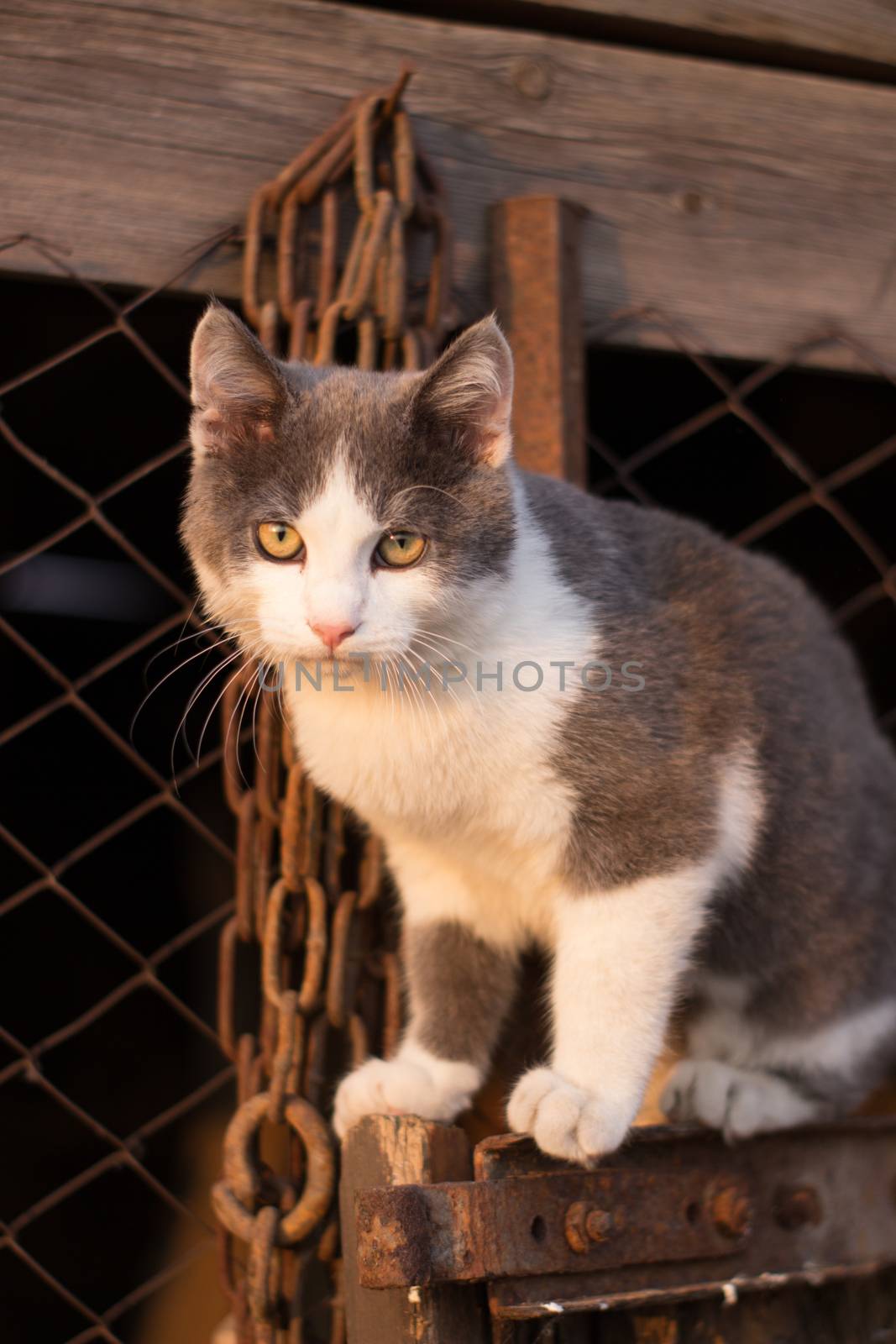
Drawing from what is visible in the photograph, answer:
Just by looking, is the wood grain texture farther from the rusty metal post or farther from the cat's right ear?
the cat's right ear

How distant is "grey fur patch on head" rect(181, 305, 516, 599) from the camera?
4.66ft

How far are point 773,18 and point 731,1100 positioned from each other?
1.69m

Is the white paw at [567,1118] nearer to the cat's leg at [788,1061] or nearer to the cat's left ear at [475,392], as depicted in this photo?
the cat's leg at [788,1061]

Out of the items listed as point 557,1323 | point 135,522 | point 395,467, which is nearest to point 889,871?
point 557,1323

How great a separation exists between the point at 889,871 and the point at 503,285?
1.05 metres

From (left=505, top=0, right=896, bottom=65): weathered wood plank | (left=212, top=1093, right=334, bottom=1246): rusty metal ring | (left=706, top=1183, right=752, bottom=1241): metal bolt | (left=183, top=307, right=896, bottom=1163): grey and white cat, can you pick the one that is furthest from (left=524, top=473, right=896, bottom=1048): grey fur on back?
(left=505, top=0, right=896, bottom=65): weathered wood plank

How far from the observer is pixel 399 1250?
1.19 meters

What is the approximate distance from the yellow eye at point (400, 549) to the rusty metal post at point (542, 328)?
514 millimetres

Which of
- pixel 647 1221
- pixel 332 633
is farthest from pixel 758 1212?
pixel 332 633

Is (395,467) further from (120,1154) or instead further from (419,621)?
(120,1154)

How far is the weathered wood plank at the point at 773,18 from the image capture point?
1.97m

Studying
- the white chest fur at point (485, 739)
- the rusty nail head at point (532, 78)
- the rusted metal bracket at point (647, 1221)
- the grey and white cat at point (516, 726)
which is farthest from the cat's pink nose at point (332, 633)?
the rusty nail head at point (532, 78)

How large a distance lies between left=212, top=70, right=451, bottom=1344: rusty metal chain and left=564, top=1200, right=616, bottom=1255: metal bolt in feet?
1.11

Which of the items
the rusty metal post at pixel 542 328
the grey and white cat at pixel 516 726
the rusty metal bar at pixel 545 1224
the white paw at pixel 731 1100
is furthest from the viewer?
the rusty metal post at pixel 542 328
